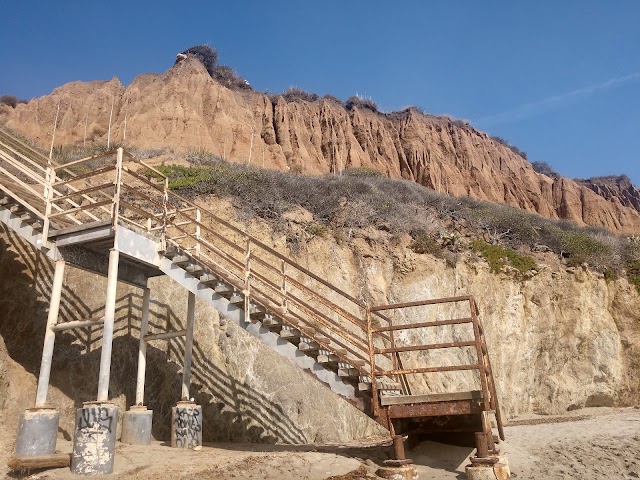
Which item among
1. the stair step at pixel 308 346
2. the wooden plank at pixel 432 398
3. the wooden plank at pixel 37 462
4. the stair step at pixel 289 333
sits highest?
the stair step at pixel 289 333

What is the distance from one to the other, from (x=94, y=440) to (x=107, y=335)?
6.15 ft

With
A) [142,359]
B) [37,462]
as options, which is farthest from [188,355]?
[37,462]

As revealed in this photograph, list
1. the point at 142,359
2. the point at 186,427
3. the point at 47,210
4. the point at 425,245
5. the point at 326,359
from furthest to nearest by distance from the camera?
the point at 425,245 → the point at 142,359 → the point at 186,427 → the point at 47,210 → the point at 326,359

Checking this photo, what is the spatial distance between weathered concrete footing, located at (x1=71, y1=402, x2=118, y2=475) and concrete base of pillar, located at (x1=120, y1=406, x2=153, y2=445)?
2.48 m

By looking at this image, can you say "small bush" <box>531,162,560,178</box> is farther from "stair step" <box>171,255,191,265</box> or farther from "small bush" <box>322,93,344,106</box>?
"stair step" <box>171,255,191,265</box>

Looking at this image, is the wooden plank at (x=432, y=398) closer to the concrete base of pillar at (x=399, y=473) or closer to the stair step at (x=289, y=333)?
the concrete base of pillar at (x=399, y=473)

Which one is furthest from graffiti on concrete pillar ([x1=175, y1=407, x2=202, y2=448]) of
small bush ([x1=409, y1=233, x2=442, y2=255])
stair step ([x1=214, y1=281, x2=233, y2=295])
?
small bush ([x1=409, y1=233, x2=442, y2=255])

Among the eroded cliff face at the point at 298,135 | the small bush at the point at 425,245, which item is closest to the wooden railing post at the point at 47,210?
the small bush at the point at 425,245

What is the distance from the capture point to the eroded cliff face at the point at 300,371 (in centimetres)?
1315

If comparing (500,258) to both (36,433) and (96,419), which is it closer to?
(96,419)

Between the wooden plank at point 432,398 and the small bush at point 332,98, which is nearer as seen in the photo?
the wooden plank at point 432,398

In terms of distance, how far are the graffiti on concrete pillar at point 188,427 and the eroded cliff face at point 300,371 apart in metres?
1.60

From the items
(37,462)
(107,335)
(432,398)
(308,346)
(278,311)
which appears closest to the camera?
(37,462)

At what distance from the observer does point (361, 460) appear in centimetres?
1005
